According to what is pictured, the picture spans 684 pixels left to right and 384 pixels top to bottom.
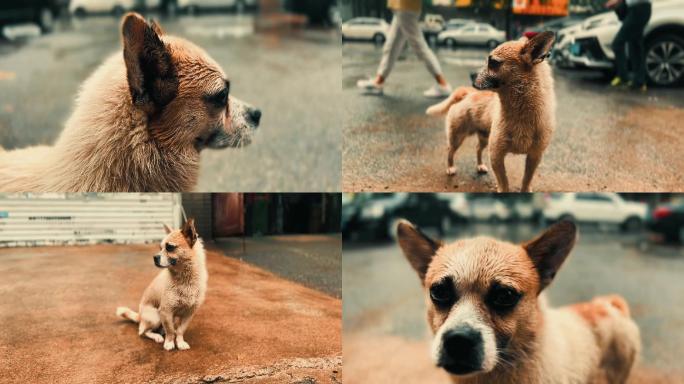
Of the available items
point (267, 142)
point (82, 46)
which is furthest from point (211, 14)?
point (267, 142)

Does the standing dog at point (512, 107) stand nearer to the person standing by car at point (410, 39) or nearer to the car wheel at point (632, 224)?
the person standing by car at point (410, 39)

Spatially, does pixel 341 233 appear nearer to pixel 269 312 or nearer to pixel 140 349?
pixel 269 312

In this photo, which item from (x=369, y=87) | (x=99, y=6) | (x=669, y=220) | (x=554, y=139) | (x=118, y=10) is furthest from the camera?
(x=118, y=10)

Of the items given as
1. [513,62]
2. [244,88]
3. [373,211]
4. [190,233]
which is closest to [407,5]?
[513,62]

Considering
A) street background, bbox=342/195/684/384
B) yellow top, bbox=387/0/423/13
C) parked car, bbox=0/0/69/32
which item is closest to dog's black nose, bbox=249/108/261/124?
yellow top, bbox=387/0/423/13

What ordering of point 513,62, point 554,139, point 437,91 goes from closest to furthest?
point 513,62, point 554,139, point 437,91

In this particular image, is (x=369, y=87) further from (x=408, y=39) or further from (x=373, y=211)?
(x=373, y=211)

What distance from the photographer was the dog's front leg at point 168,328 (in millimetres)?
2277

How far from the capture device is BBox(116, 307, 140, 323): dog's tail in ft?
7.48

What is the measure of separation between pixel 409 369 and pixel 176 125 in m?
1.68

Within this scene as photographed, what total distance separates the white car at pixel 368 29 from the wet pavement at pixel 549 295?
97 centimetres

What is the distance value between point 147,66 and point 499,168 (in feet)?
4.11

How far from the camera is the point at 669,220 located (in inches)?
105

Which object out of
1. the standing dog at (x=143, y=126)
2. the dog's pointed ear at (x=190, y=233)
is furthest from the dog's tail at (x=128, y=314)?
the standing dog at (x=143, y=126)
